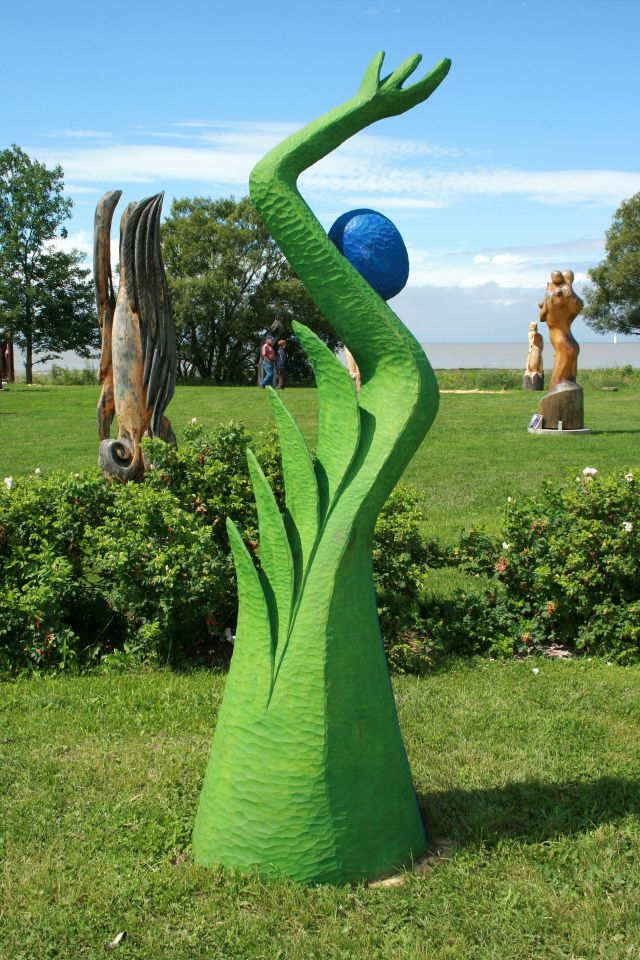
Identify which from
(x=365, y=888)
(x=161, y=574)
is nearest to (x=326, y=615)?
(x=365, y=888)

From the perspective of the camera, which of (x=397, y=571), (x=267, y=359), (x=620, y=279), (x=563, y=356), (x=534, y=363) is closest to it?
(x=397, y=571)

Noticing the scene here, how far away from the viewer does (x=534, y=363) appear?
87.9 ft

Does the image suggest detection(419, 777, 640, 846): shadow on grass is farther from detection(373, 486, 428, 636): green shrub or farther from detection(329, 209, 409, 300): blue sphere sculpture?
detection(329, 209, 409, 300): blue sphere sculpture

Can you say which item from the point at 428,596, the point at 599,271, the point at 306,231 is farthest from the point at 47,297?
the point at 306,231

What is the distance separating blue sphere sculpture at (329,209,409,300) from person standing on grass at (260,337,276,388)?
18.3 meters

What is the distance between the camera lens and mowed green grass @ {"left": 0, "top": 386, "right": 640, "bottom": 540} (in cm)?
1047

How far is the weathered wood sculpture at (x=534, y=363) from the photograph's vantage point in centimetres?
2648

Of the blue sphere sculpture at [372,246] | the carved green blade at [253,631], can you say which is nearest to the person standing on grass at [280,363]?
the blue sphere sculpture at [372,246]

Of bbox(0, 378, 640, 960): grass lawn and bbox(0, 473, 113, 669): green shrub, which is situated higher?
bbox(0, 473, 113, 669): green shrub

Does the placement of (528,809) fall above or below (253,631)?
below

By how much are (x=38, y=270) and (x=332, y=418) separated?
1419 inches

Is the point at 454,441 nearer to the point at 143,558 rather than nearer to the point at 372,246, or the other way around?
the point at 143,558

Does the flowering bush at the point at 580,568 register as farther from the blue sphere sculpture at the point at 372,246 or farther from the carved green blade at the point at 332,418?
the blue sphere sculpture at the point at 372,246

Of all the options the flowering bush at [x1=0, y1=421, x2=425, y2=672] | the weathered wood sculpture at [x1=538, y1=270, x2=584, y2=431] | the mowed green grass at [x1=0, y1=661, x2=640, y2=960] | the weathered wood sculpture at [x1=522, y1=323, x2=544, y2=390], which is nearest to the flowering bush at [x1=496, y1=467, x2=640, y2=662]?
the mowed green grass at [x1=0, y1=661, x2=640, y2=960]
